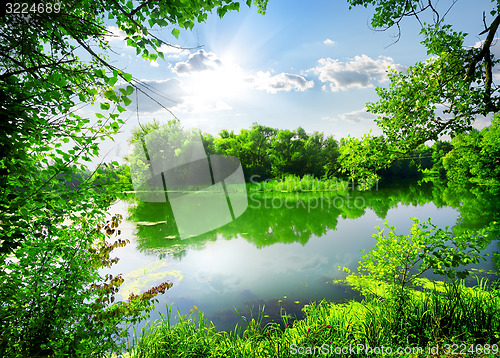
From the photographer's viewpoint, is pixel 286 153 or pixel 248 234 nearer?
pixel 248 234

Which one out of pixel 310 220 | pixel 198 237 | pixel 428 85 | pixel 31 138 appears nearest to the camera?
pixel 31 138

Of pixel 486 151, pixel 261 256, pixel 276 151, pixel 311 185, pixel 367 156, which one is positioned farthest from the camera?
pixel 276 151

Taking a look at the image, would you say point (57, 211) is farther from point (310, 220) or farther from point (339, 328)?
point (310, 220)

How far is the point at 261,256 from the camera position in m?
6.97

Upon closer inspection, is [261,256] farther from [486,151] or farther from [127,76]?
[486,151]

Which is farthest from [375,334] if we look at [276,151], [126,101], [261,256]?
[276,151]

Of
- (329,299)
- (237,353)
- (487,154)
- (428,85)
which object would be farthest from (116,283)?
(487,154)

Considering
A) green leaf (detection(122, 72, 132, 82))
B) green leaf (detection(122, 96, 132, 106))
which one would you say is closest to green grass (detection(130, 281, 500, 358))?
green leaf (detection(122, 96, 132, 106))

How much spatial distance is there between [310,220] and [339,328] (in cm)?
817

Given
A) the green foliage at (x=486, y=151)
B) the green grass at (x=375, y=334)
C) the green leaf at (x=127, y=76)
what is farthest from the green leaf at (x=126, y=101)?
the green foliage at (x=486, y=151)

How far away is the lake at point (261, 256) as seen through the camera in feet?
15.3

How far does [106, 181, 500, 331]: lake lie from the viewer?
466cm

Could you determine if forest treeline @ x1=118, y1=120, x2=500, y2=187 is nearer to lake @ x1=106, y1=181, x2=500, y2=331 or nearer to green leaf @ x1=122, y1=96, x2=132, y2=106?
lake @ x1=106, y1=181, x2=500, y2=331

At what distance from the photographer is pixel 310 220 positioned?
35.1 feet
